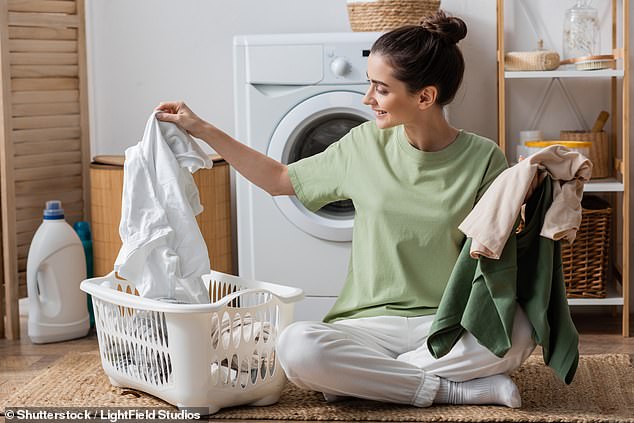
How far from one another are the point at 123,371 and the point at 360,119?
43.7 inches

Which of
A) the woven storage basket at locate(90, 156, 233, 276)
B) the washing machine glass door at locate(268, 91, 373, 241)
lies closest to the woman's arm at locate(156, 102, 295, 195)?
the washing machine glass door at locate(268, 91, 373, 241)

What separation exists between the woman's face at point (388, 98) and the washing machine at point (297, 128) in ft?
2.40

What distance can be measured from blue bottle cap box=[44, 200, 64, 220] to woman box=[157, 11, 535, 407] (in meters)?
0.89

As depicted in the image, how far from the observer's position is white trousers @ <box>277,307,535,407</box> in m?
2.02

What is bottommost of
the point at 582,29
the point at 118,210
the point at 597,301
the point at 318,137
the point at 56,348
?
the point at 56,348

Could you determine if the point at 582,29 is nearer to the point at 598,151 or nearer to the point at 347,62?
the point at 598,151

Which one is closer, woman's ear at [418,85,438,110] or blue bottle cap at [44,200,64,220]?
woman's ear at [418,85,438,110]

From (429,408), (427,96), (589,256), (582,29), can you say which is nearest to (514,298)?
(429,408)

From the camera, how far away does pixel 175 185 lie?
2.11 m

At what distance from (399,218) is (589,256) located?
0.98 metres

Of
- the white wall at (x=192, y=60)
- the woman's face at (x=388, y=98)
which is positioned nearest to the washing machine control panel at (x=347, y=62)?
the white wall at (x=192, y=60)

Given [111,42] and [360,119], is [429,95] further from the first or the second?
[111,42]

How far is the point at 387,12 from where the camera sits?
2.87 metres

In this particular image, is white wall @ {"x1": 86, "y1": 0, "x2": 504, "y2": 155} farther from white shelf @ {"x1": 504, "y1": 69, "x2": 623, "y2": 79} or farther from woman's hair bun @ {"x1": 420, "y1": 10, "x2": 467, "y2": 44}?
woman's hair bun @ {"x1": 420, "y1": 10, "x2": 467, "y2": 44}
